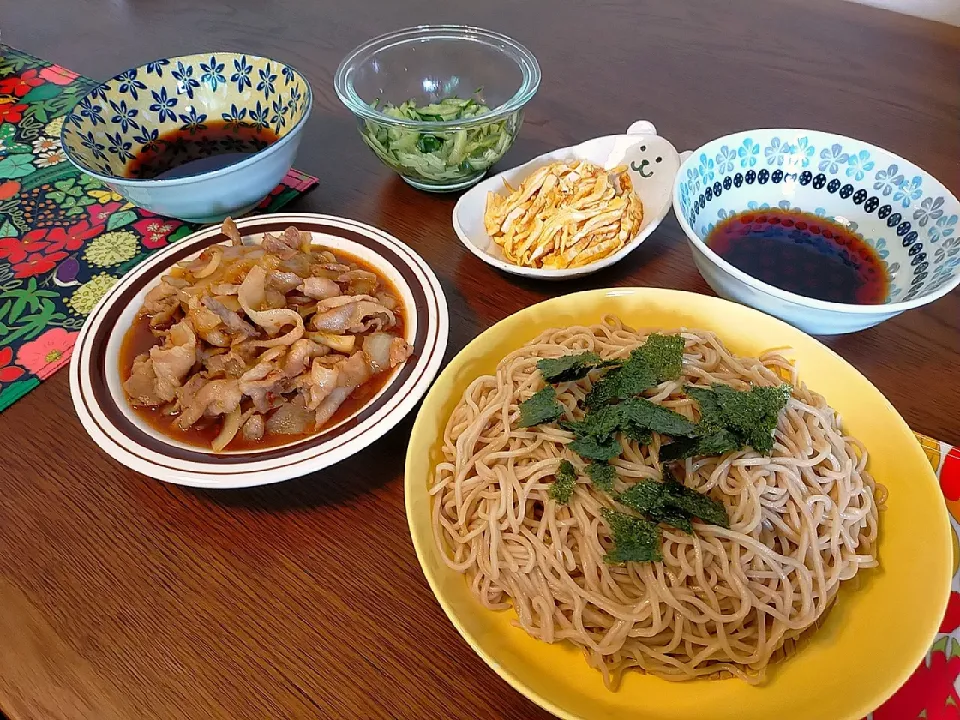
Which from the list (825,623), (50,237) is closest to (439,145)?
(50,237)

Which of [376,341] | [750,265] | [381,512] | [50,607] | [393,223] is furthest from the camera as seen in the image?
[393,223]

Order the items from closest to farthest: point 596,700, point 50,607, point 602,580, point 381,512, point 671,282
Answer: point 596,700 → point 602,580 → point 50,607 → point 381,512 → point 671,282

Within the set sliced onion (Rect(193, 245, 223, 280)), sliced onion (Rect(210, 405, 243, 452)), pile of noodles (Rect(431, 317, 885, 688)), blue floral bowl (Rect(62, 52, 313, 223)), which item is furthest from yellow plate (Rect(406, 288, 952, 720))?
blue floral bowl (Rect(62, 52, 313, 223))

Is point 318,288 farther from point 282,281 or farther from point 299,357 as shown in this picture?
point 299,357

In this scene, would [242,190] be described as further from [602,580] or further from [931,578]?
[931,578]

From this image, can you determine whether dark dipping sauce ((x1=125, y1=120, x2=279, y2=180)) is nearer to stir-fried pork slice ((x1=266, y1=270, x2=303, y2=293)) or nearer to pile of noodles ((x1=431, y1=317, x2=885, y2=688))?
stir-fried pork slice ((x1=266, y1=270, x2=303, y2=293))

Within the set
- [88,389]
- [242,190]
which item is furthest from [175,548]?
[242,190]

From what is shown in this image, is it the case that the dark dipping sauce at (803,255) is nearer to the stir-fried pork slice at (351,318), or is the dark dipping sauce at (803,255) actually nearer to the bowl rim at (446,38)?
the bowl rim at (446,38)

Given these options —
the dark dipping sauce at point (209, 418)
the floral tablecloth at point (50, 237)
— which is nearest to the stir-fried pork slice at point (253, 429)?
the dark dipping sauce at point (209, 418)
